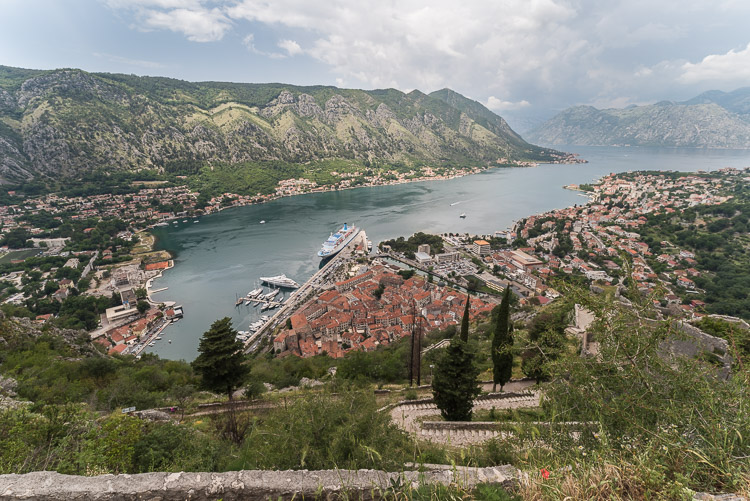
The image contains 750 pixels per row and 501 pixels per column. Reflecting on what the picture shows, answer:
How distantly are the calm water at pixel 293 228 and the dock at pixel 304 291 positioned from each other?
1684mm

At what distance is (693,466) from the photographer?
1.62 m

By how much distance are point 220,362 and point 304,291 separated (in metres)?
22.4

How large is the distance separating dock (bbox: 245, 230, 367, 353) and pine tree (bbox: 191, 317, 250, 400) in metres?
13.7

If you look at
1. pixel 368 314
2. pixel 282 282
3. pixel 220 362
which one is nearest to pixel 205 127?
pixel 282 282

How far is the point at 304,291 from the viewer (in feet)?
97.8

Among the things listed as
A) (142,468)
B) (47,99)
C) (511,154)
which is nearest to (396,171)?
(511,154)

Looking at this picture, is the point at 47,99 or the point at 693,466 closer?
the point at 693,466

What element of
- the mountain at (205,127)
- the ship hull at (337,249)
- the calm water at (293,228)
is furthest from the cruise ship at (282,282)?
the mountain at (205,127)

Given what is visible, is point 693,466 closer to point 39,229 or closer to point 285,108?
point 39,229

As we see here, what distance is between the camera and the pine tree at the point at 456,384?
7523 millimetres

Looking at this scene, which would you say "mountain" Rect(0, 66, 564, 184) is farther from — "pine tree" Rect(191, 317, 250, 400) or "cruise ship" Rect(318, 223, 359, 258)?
"pine tree" Rect(191, 317, 250, 400)

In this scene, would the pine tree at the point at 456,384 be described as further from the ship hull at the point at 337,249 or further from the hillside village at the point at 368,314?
the ship hull at the point at 337,249

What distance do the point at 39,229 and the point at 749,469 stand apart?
64.8 meters

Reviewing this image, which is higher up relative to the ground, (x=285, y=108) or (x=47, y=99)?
(x=285, y=108)
